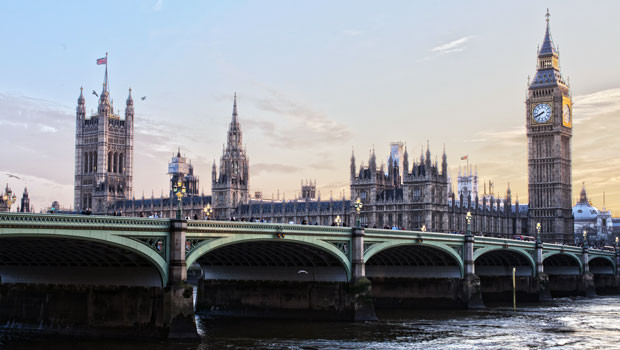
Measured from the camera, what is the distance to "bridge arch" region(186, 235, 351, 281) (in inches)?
2511

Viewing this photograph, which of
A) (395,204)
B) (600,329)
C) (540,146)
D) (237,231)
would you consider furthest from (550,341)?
(540,146)

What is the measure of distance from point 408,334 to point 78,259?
24.3 m

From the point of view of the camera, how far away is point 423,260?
8850 cm

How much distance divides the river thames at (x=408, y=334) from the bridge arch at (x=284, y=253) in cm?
525

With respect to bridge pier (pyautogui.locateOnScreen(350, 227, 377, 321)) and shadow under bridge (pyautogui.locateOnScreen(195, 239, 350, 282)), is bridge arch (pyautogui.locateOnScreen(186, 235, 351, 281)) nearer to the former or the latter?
shadow under bridge (pyautogui.locateOnScreen(195, 239, 350, 282))

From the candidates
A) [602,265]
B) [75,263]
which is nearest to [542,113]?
[602,265]

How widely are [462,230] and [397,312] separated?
7662cm

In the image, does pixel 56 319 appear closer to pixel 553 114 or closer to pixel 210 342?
pixel 210 342

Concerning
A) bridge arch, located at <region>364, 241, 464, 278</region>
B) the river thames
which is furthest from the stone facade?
the river thames

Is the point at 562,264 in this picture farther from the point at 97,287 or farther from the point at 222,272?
the point at 97,287

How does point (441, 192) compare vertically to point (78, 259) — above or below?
above

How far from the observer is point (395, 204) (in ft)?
513

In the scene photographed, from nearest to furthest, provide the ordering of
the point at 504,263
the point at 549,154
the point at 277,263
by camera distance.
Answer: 1. the point at 277,263
2. the point at 504,263
3. the point at 549,154

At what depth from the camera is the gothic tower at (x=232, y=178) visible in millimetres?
190750
